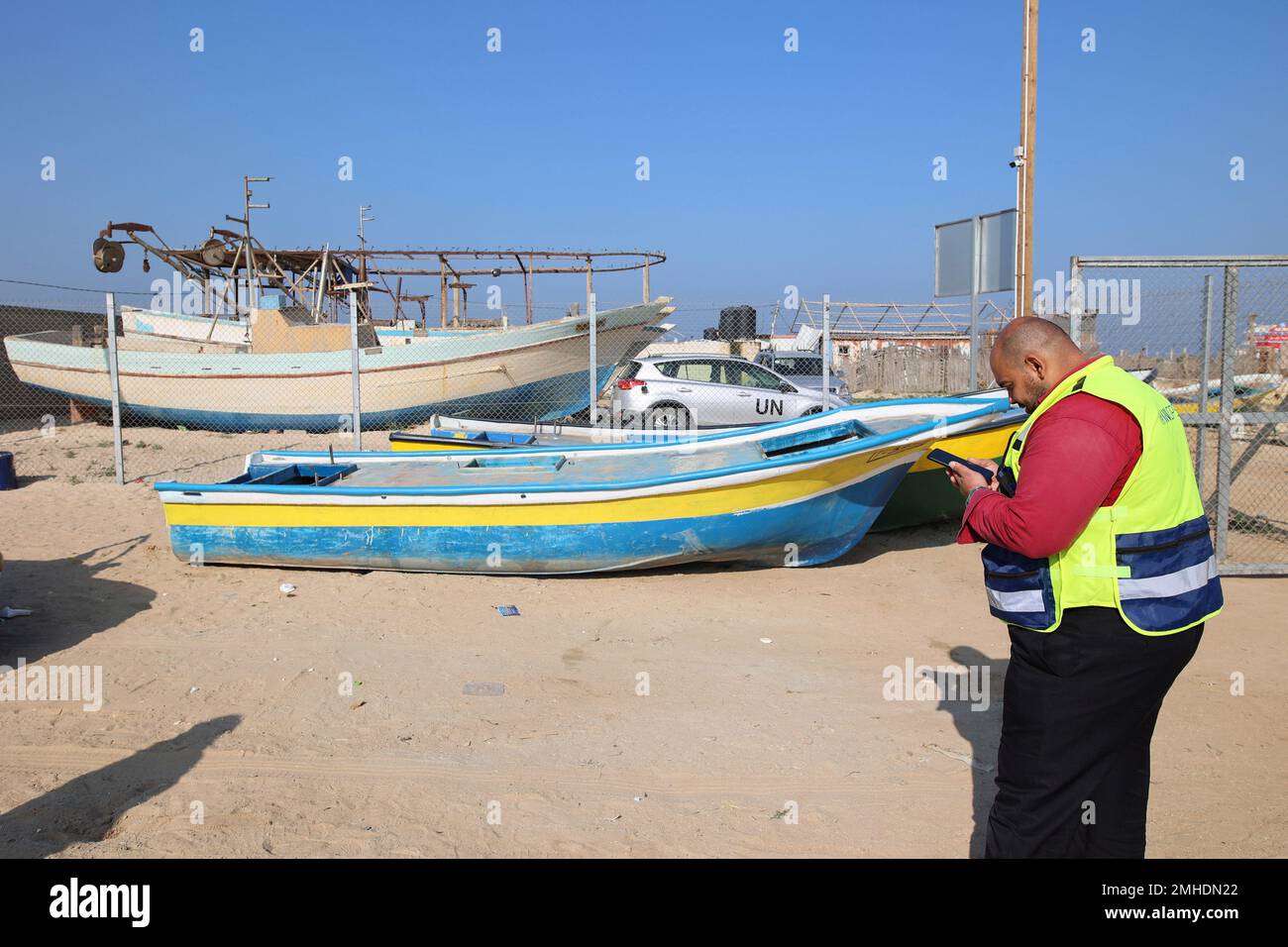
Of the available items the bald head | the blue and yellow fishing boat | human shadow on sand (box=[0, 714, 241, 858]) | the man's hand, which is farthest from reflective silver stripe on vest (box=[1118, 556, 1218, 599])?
the blue and yellow fishing boat

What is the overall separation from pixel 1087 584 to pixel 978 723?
97.3 inches

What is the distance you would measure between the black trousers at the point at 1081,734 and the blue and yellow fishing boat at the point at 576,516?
4.17 m

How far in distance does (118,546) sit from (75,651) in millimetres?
2907

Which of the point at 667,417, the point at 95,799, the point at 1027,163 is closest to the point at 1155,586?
the point at 95,799

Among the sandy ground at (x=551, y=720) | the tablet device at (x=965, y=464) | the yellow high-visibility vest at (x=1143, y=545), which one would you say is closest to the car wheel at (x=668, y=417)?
the sandy ground at (x=551, y=720)

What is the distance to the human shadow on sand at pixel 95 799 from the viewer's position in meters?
3.36

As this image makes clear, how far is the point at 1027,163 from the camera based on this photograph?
33.4ft

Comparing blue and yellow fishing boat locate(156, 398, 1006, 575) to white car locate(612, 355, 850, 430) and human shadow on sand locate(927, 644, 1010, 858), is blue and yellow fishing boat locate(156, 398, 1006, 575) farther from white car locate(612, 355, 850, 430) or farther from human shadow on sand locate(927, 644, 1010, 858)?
white car locate(612, 355, 850, 430)

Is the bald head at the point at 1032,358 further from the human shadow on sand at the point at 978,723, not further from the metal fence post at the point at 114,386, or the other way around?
the metal fence post at the point at 114,386

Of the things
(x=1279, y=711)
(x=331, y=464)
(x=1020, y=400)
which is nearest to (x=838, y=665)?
(x=1279, y=711)

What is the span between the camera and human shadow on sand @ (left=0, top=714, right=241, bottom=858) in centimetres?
336

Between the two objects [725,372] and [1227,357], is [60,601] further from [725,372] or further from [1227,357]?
[725,372]

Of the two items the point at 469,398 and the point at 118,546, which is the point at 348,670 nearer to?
the point at 118,546
